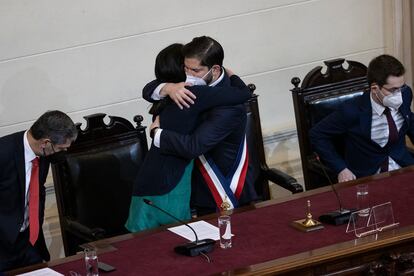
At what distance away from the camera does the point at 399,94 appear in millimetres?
4691

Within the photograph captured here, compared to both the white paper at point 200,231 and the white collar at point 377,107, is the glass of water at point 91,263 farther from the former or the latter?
the white collar at point 377,107

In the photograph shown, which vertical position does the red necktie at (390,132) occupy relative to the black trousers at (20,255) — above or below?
above

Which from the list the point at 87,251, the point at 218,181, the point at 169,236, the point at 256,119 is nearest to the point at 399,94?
the point at 256,119

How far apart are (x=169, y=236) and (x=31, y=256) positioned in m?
0.75

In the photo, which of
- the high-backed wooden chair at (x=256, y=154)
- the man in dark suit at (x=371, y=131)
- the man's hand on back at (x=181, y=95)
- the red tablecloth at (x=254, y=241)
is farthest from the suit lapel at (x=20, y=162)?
the man in dark suit at (x=371, y=131)

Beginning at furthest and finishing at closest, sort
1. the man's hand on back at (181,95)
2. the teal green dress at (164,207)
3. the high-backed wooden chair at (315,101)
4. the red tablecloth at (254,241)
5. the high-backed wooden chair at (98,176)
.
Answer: the high-backed wooden chair at (315,101), the high-backed wooden chair at (98,176), the teal green dress at (164,207), the man's hand on back at (181,95), the red tablecloth at (254,241)

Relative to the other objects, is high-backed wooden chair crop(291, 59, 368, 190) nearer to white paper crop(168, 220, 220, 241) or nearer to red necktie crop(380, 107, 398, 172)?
red necktie crop(380, 107, 398, 172)

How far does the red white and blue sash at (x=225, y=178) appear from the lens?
169 inches

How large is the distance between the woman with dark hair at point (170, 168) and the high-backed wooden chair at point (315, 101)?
0.96 meters

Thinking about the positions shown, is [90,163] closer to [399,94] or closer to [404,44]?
[399,94]

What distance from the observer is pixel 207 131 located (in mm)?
4105

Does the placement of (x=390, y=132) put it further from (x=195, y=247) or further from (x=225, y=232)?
(x=195, y=247)

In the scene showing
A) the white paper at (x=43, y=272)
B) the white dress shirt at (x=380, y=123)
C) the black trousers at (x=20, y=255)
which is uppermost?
the white dress shirt at (x=380, y=123)

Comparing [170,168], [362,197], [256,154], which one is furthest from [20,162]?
[362,197]
